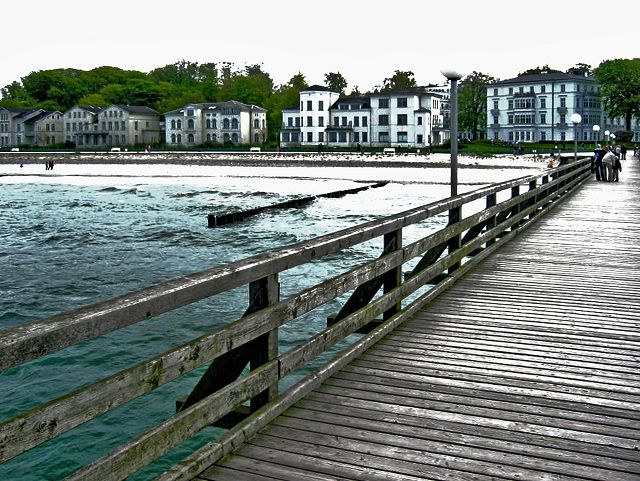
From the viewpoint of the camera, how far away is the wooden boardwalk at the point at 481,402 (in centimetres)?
384

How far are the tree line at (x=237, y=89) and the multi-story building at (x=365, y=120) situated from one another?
37.9 ft

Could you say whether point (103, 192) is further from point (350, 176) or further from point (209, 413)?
point (209, 413)

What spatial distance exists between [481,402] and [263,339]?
1518 millimetres

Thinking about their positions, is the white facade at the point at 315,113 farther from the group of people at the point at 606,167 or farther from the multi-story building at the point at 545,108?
the group of people at the point at 606,167

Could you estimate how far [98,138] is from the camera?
141 m

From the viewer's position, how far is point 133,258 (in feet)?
76.6

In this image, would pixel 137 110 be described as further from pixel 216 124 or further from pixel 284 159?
pixel 284 159

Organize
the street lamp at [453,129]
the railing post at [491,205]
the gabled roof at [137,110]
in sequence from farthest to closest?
1. the gabled roof at [137,110]
2. the railing post at [491,205]
3. the street lamp at [453,129]

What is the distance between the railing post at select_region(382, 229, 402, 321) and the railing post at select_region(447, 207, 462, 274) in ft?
7.60

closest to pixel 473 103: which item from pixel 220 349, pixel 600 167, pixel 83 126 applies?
pixel 83 126

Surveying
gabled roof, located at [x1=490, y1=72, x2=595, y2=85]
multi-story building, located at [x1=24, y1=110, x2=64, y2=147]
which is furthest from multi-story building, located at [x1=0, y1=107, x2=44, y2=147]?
gabled roof, located at [x1=490, y1=72, x2=595, y2=85]

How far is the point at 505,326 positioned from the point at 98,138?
142667mm

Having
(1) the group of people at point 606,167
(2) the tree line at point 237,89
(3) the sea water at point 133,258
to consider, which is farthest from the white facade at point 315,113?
(1) the group of people at point 606,167

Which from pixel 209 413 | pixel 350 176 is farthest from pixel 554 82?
pixel 209 413
